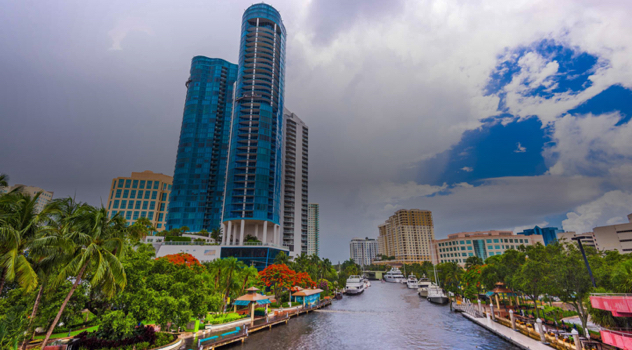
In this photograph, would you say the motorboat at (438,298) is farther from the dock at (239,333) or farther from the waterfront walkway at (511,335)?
the dock at (239,333)

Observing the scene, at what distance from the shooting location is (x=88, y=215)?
63.8ft

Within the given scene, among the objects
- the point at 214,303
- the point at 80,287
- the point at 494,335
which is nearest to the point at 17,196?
the point at 80,287

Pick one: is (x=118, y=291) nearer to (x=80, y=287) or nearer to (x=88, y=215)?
(x=80, y=287)

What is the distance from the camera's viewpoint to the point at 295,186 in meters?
127

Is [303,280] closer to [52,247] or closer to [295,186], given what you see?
[52,247]

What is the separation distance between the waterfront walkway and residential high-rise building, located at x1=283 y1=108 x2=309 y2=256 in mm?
84489

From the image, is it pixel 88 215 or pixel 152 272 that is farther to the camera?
pixel 152 272

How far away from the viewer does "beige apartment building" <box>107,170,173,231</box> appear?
118 m

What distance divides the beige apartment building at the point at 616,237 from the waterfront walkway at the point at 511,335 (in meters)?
83.7

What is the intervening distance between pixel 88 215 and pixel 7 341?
27.0 ft

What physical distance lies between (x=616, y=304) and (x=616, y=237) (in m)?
109

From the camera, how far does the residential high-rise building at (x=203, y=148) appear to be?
119 meters

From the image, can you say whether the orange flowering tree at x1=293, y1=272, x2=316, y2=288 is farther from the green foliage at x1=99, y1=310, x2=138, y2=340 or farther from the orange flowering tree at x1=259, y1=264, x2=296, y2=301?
the green foliage at x1=99, y1=310, x2=138, y2=340

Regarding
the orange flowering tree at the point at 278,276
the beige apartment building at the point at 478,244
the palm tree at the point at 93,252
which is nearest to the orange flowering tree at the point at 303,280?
the orange flowering tree at the point at 278,276
